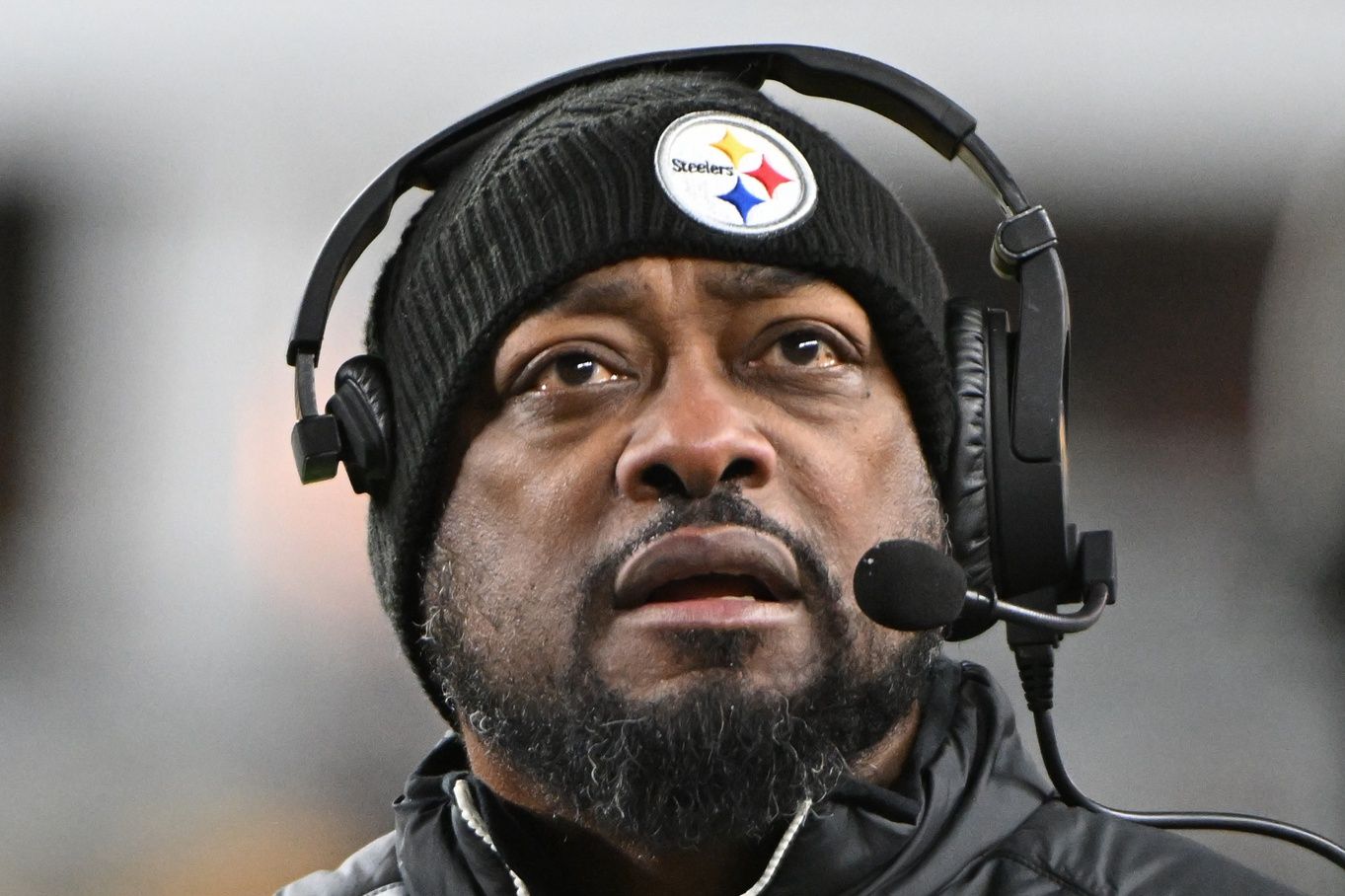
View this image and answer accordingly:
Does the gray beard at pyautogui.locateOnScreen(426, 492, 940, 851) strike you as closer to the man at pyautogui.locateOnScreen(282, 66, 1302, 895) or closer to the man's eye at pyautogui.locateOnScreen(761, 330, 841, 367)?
the man at pyautogui.locateOnScreen(282, 66, 1302, 895)

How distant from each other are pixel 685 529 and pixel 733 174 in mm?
338

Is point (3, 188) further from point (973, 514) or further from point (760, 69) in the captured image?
point (973, 514)

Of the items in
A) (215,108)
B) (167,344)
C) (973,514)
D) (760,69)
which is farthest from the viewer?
(215,108)

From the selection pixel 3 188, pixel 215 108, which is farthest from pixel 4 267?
pixel 215 108

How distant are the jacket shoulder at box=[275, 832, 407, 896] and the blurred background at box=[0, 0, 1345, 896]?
1.45m

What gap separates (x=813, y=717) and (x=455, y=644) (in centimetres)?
35

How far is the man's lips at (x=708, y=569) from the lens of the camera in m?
1.35

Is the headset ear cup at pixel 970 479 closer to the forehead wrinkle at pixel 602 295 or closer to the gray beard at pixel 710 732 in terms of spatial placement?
the gray beard at pixel 710 732

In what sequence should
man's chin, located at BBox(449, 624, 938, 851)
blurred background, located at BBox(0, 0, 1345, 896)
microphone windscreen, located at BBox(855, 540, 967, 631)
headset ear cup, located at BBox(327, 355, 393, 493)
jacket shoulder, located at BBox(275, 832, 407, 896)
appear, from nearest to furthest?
microphone windscreen, located at BBox(855, 540, 967, 631) → man's chin, located at BBox(449, 624, 938, 851) → headset ear cup, located at BBox(327, 355, 393, 493) → jacket shoulder, located at BBox(275, 832, 407, 896) → blurred background, located at BBox(0, 0, 1345, 896)

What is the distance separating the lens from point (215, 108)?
13.3 ft

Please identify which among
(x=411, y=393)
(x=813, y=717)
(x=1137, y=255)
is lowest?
(x=1137, y=255)

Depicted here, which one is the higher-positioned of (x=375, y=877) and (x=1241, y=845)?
(x=375, y=877)

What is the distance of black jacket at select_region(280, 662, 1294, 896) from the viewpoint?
1369 millimetres

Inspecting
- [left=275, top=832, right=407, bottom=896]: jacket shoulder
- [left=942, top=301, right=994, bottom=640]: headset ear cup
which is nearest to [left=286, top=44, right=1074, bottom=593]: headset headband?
[left=942, top=301, right=994, bottom=640]: headset ear cup
